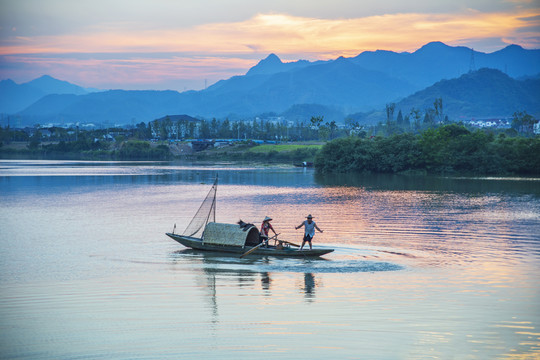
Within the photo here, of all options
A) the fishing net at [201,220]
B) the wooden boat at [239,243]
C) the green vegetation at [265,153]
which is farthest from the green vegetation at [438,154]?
the wooden boat at [239,243]

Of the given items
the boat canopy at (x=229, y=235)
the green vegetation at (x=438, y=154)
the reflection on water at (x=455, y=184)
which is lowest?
the boat canopy at (x=229, y=235)

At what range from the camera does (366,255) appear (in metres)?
27.2

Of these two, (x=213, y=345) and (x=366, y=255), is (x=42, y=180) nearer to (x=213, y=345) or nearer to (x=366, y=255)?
(x=366, y=255)

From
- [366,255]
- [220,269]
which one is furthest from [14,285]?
[366,255]

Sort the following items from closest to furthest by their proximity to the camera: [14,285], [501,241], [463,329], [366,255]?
1. [463,329]
2. [14,285]
3. [366,255]
4. [501,241]

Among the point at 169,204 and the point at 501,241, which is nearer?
the point at 501,241

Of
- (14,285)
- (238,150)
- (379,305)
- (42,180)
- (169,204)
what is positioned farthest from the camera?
(238,150)

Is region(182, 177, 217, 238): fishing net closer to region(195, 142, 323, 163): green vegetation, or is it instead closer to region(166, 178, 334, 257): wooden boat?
region(166, 178, 334, 257): wooden boat

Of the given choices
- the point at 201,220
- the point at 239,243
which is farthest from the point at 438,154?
the point at 239,243

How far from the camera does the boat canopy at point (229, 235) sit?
88.6 feet

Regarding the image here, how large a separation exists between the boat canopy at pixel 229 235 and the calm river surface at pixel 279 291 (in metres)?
1.15

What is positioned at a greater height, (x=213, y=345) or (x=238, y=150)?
(x=238, y=150)

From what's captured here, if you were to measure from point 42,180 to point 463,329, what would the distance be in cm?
7444

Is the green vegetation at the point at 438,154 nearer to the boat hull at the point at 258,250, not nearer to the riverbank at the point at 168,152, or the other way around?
the riverbank at the point at 168,152
